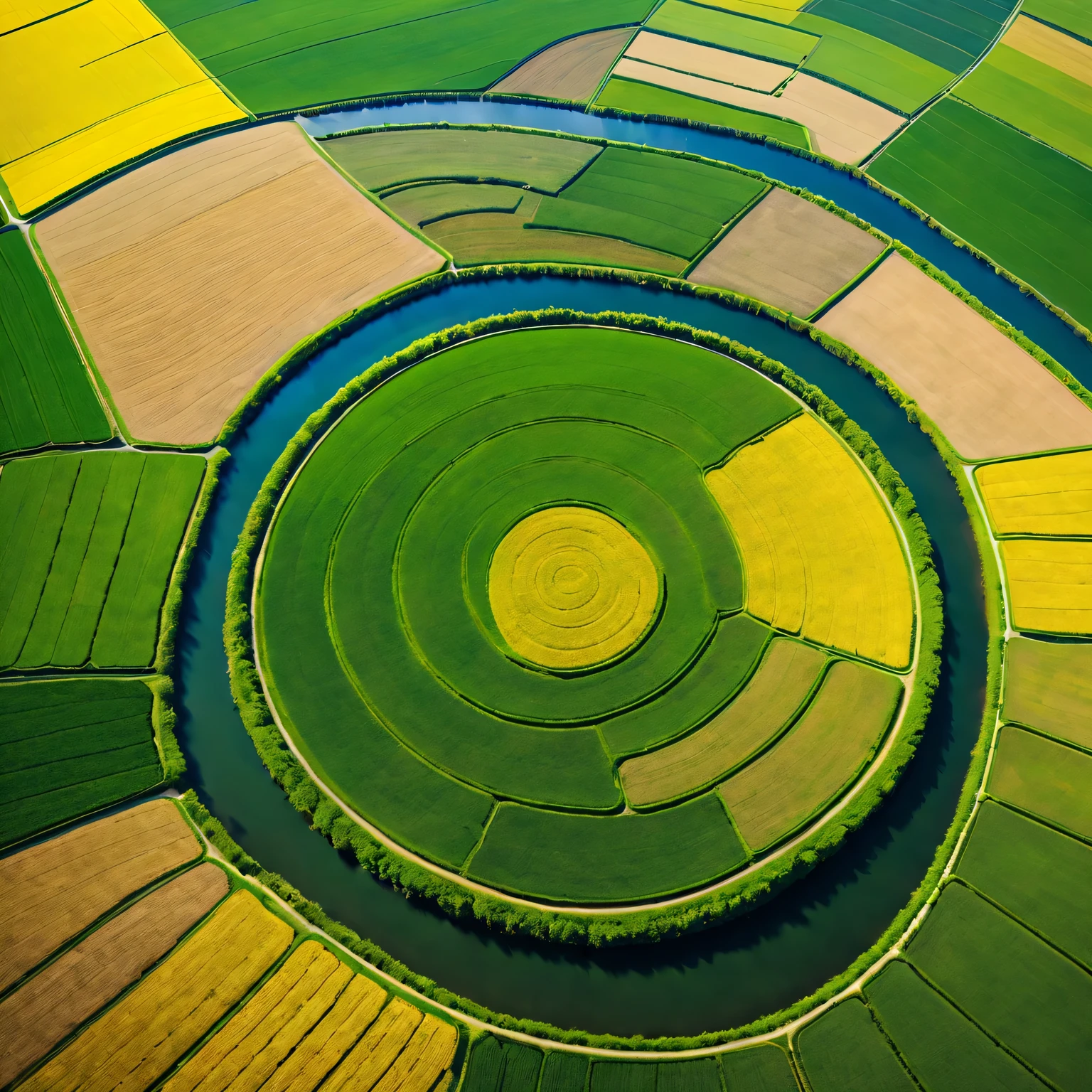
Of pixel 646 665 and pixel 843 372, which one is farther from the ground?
pixel 843 372

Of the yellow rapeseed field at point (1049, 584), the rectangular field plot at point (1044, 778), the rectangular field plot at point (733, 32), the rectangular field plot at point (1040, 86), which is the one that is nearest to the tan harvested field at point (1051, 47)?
the rectangular field plot at point (1040, 86)

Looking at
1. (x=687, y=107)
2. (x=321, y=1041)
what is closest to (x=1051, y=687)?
(x=321, y=1041)

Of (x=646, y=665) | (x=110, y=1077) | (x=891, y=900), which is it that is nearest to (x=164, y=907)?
(x=110, y=1077)

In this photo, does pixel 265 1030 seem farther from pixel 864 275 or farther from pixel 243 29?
pixel 243 29

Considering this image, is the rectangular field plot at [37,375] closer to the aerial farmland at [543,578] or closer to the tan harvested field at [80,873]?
the aerial farmland at [543,578]

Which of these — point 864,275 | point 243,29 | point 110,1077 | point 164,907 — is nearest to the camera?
point 110,1077
